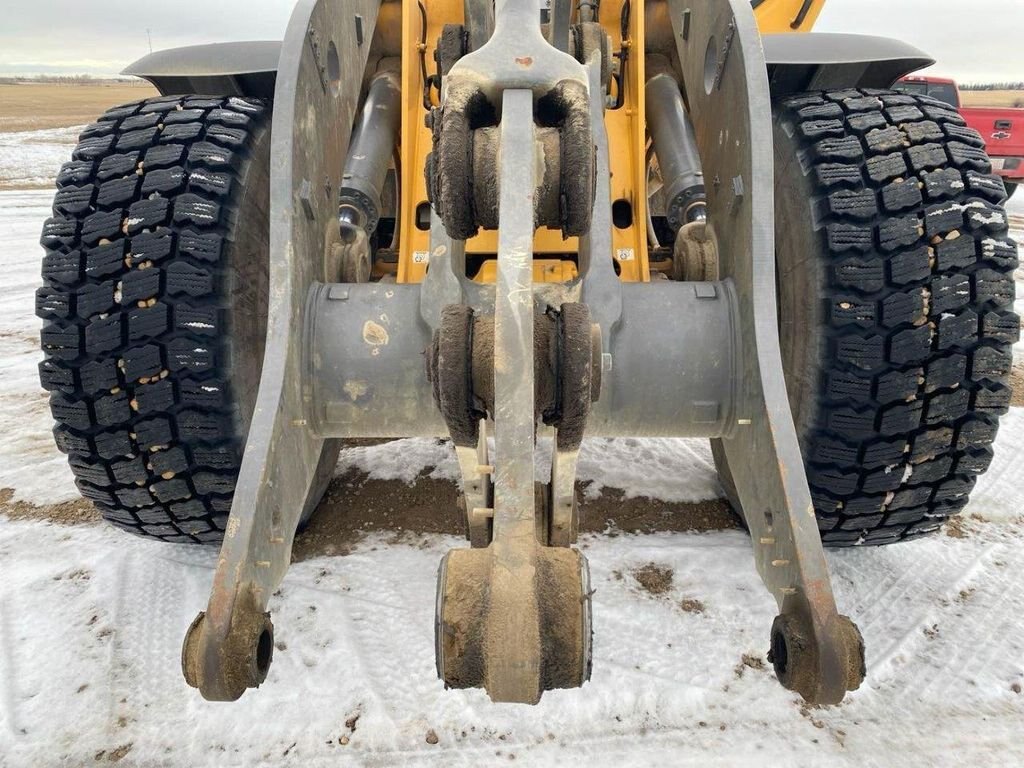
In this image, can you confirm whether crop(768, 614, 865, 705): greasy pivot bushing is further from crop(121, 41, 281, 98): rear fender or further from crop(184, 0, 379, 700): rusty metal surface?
crop(121, 41, 281, 98): rear fender

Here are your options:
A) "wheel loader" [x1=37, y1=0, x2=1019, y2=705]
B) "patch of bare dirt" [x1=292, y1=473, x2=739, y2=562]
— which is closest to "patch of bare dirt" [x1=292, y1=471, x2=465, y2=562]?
"patch of bare dirt" [x1=292, y1=473, x2=739, y2=562]

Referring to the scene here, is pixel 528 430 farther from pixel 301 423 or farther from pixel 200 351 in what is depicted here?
pixel 200 351

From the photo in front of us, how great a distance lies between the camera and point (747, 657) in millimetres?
2182

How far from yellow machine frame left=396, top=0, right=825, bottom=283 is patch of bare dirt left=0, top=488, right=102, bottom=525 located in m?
1.78

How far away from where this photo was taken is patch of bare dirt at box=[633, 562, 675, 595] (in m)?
2.49

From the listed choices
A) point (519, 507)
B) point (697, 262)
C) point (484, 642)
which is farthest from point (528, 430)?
point (697, 262)

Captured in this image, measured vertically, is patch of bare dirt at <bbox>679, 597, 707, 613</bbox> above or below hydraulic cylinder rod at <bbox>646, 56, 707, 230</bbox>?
below

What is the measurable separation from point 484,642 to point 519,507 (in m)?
0.22

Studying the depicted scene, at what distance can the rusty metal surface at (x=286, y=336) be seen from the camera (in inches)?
52.2

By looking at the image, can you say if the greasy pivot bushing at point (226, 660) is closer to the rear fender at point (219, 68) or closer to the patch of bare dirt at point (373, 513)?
the patch of bare dirt at point (373, 513)

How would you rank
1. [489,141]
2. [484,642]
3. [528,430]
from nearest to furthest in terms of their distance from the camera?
[484,642] → [528,430] → [489,141]

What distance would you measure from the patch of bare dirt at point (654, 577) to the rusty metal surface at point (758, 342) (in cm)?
75

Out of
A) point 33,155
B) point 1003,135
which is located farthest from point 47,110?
point 1003,135

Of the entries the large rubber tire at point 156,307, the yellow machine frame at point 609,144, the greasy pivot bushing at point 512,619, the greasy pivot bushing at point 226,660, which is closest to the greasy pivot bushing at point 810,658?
the greasy pivot bushing at point 512,619
